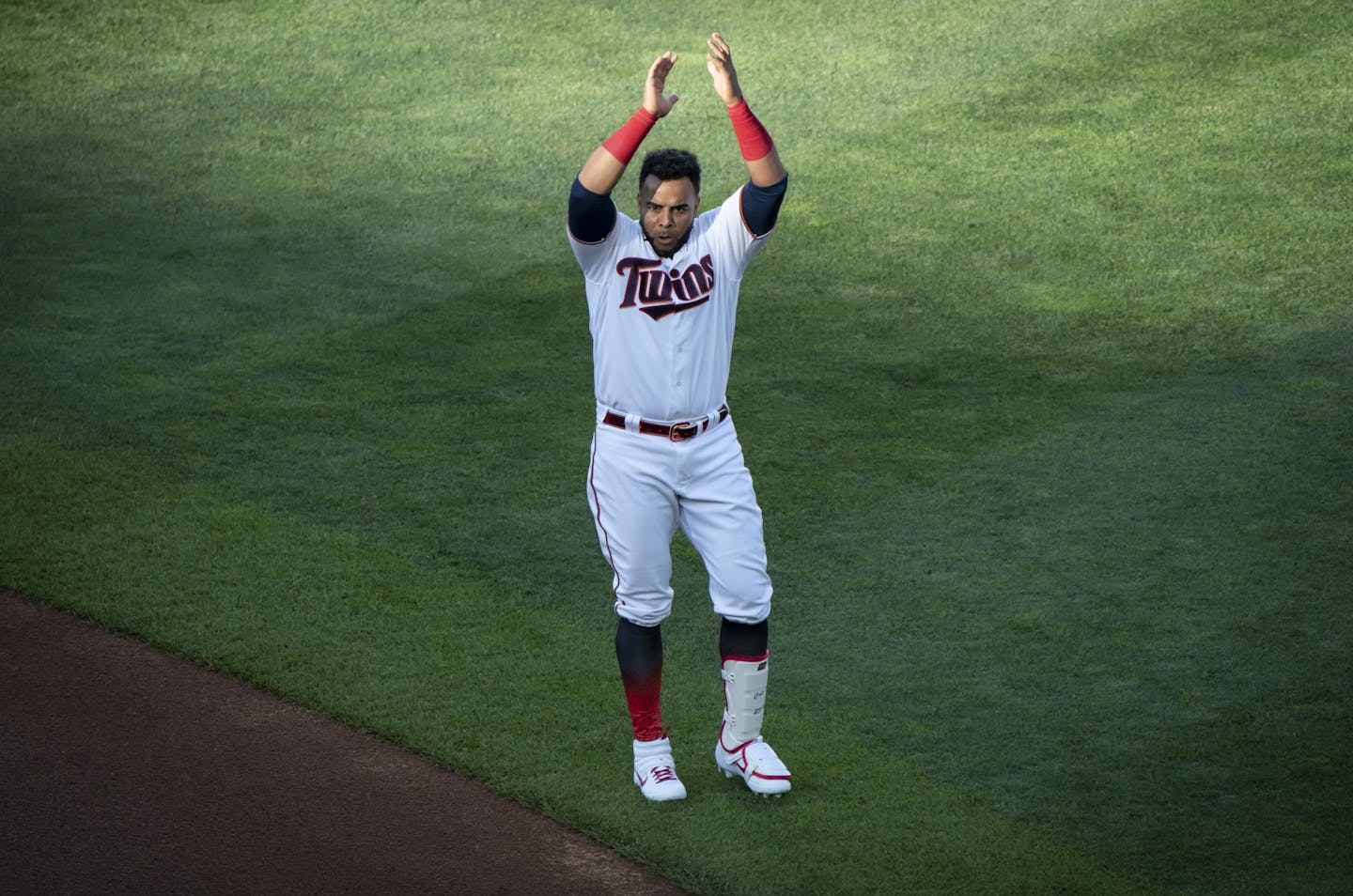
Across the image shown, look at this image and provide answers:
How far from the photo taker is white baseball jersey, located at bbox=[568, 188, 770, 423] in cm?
486

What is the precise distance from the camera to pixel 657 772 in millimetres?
5031

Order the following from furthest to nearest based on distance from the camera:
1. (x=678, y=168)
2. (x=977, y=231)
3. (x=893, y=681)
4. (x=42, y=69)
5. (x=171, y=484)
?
(x=42, y=69) → (x=977, y=231) → (x=171, y=484) → (x=893, y=681) → (x=678, y=168)

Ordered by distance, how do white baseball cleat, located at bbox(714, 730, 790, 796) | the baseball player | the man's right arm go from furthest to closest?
white baseball cleat, located at bbox(714, 730, 790, 796)
the baseball player
the man's right arm

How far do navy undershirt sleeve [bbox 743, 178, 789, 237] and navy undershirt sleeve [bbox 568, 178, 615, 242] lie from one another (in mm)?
388

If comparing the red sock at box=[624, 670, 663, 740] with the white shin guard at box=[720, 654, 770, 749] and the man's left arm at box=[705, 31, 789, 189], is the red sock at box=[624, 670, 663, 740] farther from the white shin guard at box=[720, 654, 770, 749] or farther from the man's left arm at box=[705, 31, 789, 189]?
the man's left arm at box=[705, 31, 789, 189]

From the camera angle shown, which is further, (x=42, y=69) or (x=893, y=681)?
(x=42, y=69)

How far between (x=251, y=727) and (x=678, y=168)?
88.6 inches

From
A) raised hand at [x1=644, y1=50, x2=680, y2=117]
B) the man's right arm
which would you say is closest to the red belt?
the man's right arm

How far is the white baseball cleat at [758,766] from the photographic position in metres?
4.99

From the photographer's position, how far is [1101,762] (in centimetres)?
514

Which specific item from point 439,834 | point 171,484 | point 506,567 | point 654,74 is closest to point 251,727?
point 439,834

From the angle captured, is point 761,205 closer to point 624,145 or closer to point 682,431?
point 624,145

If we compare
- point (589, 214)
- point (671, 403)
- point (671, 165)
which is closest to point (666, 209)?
point (671, 165)

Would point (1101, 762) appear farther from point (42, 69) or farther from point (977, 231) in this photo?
point (42, 69)
